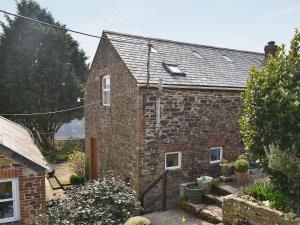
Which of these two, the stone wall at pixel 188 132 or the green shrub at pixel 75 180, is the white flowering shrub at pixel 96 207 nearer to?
the stone wall at pixel 188 132

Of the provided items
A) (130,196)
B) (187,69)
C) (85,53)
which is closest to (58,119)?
(85,53)

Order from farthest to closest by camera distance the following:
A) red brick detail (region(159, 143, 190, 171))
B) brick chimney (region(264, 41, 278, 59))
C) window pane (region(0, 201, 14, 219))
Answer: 1. brick chimney (region(264, 41, 278, 59))
2. red brick detail (region(159, 143, 190, 171))
3. window pane (region(0, 201, 14, 219))

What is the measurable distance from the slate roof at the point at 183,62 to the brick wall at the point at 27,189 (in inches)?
185

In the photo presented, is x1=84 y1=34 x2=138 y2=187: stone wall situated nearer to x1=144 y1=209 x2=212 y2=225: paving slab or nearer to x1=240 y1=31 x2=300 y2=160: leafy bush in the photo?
x1=144 y1=209 x2=212 y2=225: paving slab

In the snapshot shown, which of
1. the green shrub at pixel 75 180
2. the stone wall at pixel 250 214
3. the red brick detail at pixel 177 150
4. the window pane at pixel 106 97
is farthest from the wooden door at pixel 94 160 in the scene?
the stone wall at pixel 250 214

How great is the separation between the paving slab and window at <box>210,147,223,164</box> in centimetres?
338

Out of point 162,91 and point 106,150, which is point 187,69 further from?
point 106,150

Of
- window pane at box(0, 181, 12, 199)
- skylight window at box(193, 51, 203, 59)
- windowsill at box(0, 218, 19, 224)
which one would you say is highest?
skylight window at box(193, 51, 203, 59)

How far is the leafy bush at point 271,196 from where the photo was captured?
6070 millimetres

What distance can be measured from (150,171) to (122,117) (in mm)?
2645

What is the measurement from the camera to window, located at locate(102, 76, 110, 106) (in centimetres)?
1276

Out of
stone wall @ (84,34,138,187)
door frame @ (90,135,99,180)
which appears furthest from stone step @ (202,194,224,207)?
door frame @ (90,135,99,180)

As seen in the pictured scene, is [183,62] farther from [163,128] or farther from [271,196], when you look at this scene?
[271,196]

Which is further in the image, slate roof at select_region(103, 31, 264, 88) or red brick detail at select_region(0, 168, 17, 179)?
slate roof at select_region(103, 31, 264, 88)
